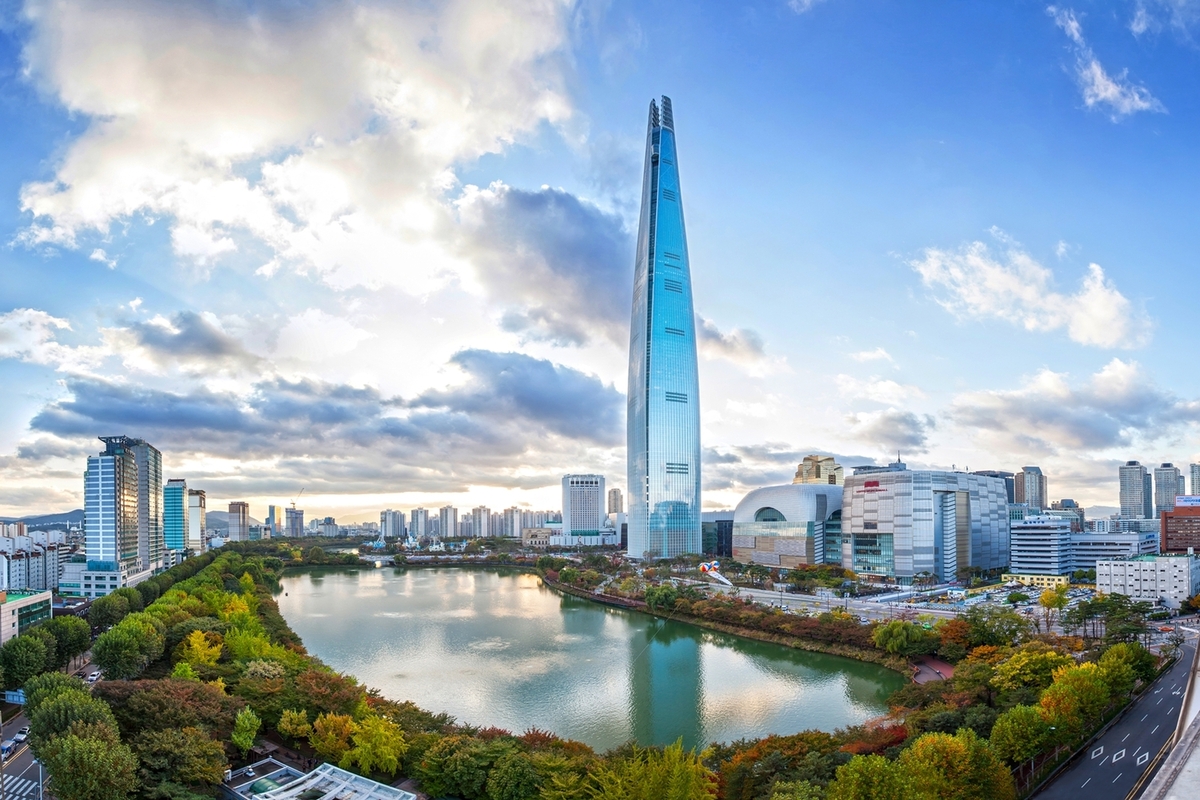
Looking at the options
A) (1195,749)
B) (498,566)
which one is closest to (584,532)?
(498,566)

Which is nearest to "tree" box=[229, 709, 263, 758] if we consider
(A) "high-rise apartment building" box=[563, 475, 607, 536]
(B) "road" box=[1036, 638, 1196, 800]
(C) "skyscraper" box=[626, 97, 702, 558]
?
(B) "road" box=[1036, 638, 1196, 800]

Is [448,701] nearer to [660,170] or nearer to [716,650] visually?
[716,650]

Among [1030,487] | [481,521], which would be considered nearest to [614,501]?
[481,521]

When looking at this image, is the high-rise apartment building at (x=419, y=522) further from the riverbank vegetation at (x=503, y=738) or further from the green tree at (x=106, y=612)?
the riverbank vegetation at (x=503, y=738)

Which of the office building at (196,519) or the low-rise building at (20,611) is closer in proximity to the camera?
the low-rise building at (20,611)

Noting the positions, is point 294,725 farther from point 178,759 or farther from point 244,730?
point 178,759

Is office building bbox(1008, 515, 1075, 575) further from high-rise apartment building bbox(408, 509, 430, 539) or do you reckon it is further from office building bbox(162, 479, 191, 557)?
high-rise apartment building bbox(408, 509, 430, 539)

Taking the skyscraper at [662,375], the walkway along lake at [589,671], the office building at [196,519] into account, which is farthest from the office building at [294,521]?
the walkway along lake at [589,671]
